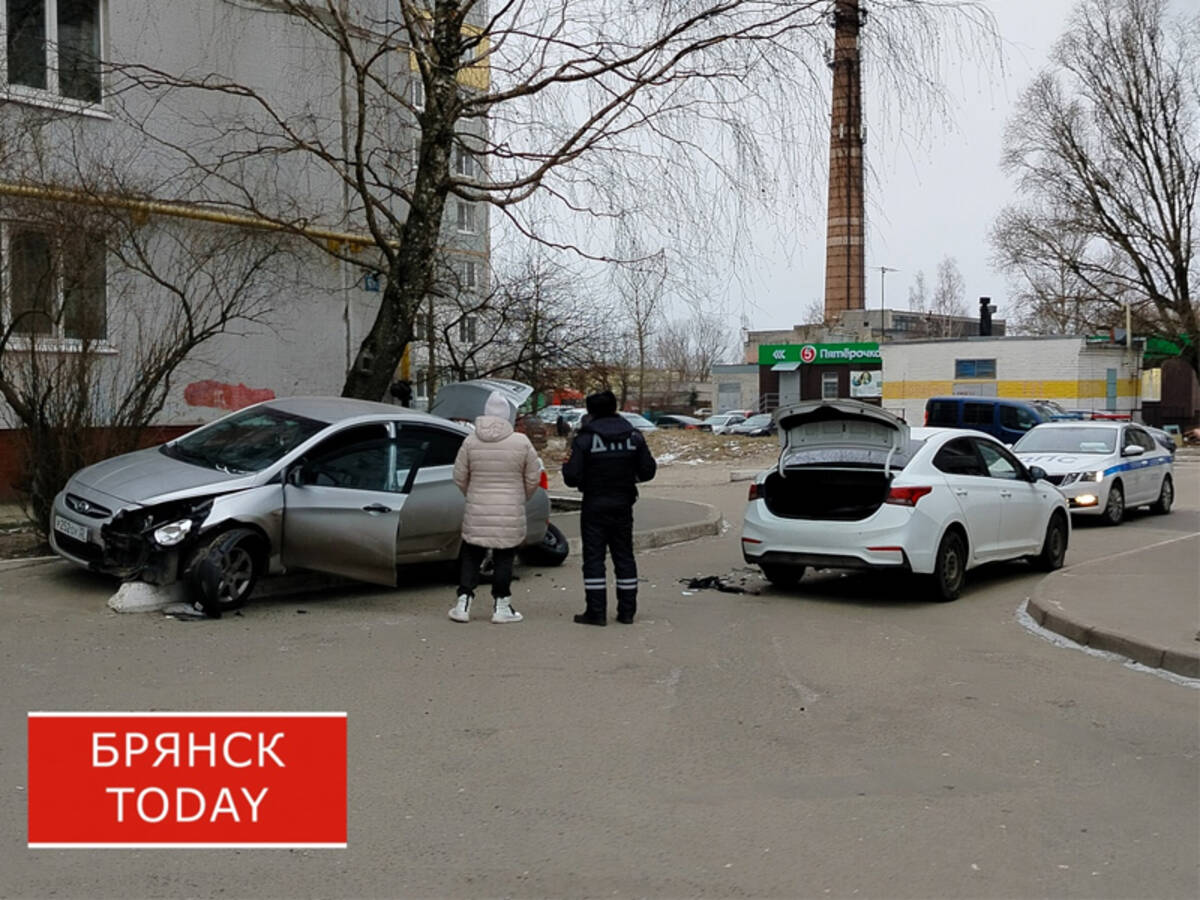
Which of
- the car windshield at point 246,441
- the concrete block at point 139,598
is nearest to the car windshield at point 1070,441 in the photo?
the car windshield at point 246,441

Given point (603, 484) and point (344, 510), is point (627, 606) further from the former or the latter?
point (344, 510)

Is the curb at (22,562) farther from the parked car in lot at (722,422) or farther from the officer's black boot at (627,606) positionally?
the parked car in lot at (722,422)

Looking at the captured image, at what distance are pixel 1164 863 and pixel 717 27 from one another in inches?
391

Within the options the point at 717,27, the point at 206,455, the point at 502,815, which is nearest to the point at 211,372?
the point at 206,455

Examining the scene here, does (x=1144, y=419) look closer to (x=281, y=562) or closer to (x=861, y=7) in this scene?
(x=861, y=7)

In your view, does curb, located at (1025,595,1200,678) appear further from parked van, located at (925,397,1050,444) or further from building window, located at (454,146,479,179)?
parked van, located at (925,397,1050,444)

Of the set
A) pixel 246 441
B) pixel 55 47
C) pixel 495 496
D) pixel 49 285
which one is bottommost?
pixel 495 496

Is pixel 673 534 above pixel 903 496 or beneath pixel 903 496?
beneath

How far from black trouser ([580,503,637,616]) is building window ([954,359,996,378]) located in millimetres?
46576

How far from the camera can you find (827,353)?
197ft

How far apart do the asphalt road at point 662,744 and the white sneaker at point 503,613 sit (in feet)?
0.96

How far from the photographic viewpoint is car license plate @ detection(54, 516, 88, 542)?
935cm

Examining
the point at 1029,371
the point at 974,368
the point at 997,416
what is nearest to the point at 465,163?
the point at 997,416

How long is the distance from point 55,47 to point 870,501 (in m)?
11.8
